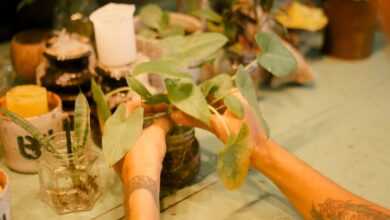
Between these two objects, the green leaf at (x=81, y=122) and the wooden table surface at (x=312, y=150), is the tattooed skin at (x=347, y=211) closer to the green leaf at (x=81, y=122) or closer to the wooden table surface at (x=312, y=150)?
the wooden table surface at (x=312, y=150)

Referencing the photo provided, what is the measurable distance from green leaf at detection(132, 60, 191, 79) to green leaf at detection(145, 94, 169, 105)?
0.04m

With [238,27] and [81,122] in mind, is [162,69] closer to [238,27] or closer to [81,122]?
[81,122]

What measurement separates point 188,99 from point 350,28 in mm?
667

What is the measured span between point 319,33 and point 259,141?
2.49 feet

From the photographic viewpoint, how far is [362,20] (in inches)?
53.0

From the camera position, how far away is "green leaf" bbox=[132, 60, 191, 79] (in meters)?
0.83

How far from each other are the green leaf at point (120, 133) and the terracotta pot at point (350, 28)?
71 centimetres

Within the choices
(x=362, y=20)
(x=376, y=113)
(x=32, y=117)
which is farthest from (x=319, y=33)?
(x=32, y=117)

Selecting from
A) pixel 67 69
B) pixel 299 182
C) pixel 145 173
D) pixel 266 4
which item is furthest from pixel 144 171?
pixel 266 4

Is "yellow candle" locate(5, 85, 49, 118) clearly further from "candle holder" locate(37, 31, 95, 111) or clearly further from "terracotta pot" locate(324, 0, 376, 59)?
"terracotta pot" locate(324, 0, 376, 59)

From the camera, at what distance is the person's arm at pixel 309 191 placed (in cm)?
79

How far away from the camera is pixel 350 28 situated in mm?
1364

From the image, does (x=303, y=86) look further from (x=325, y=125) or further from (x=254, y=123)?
(x=254, y=123)

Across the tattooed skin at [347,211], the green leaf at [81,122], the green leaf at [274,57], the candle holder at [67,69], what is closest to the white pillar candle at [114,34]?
the candle holder at [67,69]
